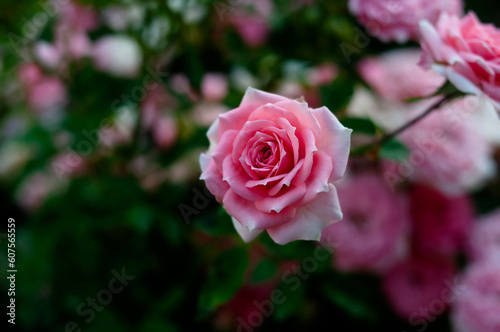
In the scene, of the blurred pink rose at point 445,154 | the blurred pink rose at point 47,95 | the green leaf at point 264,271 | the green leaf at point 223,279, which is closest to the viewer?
the green leaf at point 223,279

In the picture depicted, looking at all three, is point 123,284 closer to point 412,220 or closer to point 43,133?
point 43,133

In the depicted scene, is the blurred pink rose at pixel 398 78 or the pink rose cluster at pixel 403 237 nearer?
the pink rose cluster at pixel 403 237

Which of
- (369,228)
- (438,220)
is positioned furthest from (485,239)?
(369,228)

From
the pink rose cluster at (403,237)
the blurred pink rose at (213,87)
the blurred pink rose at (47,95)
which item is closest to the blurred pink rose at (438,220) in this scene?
the pink rose cluster at (403,237)

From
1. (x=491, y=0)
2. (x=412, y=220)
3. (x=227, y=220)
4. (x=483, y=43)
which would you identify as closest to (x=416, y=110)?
(x=412, y=220)

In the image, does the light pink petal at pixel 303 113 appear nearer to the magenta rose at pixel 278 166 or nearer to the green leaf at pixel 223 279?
the magenta rose at pixel 278 166

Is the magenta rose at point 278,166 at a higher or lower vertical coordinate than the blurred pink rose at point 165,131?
higher

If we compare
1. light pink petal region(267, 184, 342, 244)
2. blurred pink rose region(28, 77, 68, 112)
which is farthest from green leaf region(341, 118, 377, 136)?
blurred pink rose region(28, 77, 68, 112)

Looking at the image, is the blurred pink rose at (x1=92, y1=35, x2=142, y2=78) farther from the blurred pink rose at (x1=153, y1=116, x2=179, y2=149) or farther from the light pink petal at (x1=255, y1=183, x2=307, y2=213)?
the light pink petal at (x1=255, y1=183, x2=307, y2=213)
